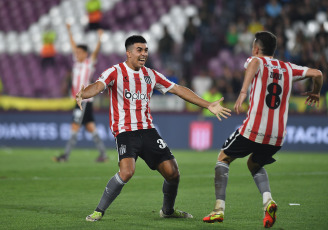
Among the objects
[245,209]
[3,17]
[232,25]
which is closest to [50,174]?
[245,209]

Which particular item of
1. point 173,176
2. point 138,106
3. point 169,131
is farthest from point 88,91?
point 169,131

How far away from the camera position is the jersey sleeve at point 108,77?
638 cm

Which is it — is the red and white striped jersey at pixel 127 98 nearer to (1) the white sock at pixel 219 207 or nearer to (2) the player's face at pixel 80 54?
(1) the white sock at pixel 219 207

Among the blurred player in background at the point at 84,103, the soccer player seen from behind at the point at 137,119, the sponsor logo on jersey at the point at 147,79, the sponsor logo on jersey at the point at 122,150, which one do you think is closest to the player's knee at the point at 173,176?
the soccer player seen from behind at the point at 137,119

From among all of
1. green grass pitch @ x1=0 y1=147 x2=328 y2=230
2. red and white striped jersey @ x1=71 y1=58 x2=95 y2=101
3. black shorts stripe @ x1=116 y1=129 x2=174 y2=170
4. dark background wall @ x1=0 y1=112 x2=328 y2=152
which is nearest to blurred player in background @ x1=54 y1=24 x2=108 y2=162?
red and white striped jersey @ x1=71 y1=58 x2=95 y2=101

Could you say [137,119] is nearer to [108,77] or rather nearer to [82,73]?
[108,77]

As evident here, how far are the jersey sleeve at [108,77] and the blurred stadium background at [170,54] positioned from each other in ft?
36.4

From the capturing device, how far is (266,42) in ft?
20.6

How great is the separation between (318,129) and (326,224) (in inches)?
438

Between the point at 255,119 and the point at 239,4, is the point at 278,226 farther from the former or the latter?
the point at 239,4

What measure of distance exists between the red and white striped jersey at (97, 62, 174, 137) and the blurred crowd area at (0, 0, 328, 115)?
10.7m

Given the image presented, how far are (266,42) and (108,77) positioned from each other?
1.61 metres

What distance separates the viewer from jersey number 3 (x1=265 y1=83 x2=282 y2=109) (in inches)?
244

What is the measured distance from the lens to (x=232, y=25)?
66.4 feet
